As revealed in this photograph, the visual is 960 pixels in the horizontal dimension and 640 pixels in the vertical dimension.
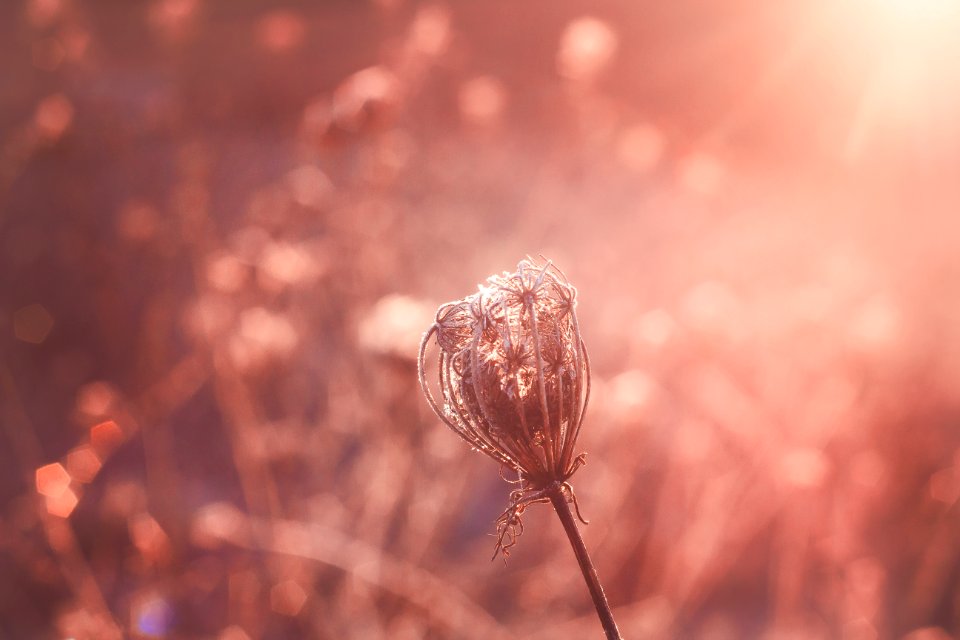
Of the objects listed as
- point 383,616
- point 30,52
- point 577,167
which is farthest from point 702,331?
point 30,52

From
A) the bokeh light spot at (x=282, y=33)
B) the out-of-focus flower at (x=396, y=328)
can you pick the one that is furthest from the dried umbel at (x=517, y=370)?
the bokeh light spot at (x=282, y=33)

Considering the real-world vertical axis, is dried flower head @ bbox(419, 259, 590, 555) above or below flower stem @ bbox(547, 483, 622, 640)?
above

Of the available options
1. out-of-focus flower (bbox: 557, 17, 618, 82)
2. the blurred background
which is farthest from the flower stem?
out-of-focus flower (bbox: 557, 17, 618, 82)

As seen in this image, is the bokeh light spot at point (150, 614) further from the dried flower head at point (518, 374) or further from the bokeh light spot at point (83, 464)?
the dried flower head at point (518, 374)

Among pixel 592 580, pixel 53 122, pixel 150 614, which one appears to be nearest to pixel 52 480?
pixel 150 614

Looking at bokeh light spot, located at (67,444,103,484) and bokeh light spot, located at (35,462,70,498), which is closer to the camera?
bokeh light spot, located at (35,462,70,498)

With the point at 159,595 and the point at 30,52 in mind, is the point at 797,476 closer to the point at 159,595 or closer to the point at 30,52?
the point at 159,595

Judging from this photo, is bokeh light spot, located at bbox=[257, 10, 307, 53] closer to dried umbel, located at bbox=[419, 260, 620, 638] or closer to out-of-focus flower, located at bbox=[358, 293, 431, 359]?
out-of-focus flower, located at bbox=[358, 293, 431, 359]
